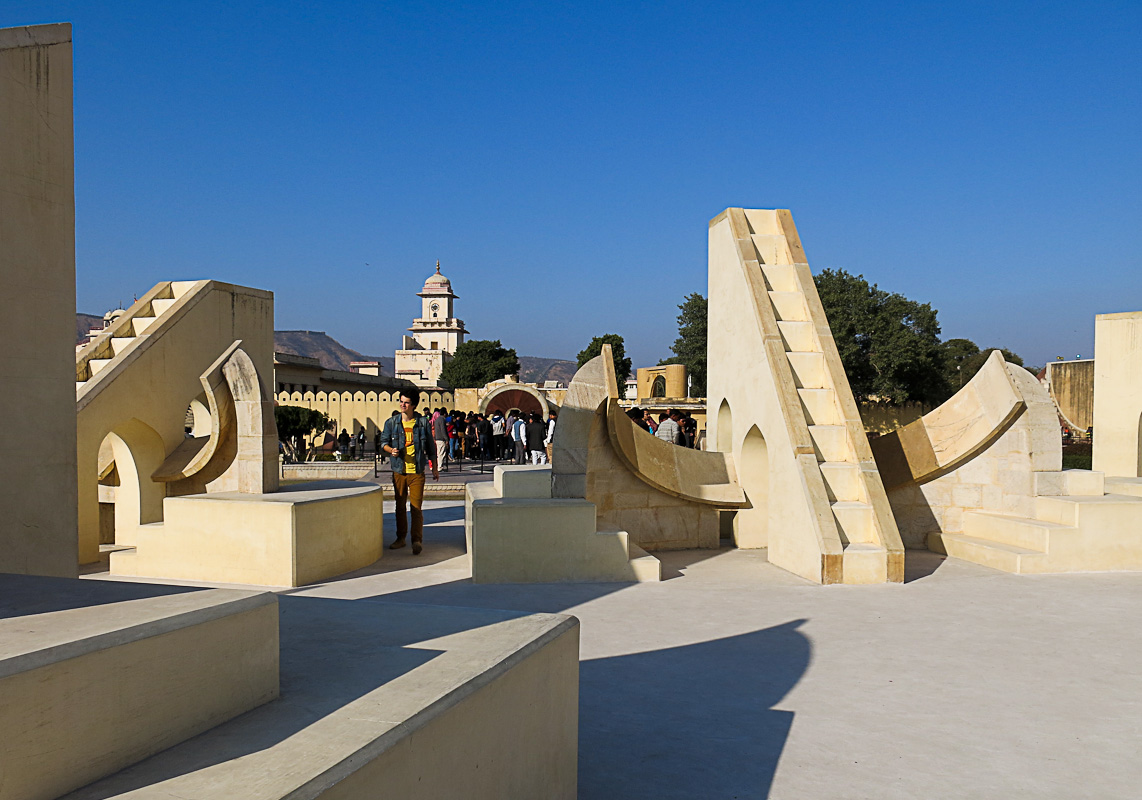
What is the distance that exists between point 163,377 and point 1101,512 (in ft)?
37.8

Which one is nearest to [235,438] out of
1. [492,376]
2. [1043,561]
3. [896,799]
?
[896,799]

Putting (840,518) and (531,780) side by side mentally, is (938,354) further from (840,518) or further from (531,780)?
(531,780)

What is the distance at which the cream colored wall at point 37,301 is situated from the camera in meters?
5.12

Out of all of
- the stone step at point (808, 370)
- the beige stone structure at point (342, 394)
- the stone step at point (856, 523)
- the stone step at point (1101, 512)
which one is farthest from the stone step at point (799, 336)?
the beige stone structure at point (342, 394)

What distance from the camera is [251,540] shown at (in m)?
8.05

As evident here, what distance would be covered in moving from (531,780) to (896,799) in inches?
66.4

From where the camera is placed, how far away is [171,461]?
10.6 meters

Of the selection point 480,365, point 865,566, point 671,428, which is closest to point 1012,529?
point 865,566

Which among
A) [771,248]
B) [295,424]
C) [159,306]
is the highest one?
[771,248]

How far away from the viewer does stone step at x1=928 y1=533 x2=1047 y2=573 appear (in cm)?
857

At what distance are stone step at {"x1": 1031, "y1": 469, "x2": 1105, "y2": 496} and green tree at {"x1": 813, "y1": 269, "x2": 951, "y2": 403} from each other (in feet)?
87.9

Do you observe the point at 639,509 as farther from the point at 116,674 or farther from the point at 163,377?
the point at 116,674

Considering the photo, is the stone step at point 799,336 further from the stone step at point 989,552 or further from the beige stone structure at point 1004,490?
the stone step at point 989,552

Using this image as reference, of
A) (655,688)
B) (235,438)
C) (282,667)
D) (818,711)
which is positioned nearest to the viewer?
(282,667)
